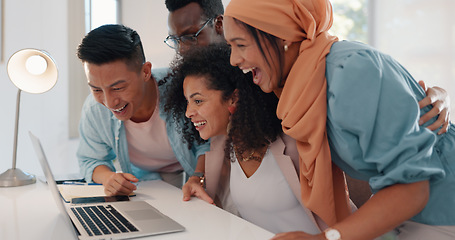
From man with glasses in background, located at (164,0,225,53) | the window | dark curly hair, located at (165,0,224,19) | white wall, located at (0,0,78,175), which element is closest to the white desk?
man with glasses in background, located at (164,0,225,53)

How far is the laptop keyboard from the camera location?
3.56 ft

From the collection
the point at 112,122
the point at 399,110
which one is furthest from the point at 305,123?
the point at 112,122

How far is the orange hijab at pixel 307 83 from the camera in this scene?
3.32 feet

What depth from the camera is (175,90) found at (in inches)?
64.4

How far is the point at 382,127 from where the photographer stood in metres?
0.91

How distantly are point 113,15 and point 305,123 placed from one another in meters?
2.99

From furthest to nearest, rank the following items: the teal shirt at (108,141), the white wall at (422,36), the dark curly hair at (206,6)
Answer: the white wall at (422,36) < the dark curly hair at (206,6) < the teal shirt at (108,141)

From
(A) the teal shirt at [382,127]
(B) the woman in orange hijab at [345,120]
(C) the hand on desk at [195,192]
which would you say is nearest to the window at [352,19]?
(C) the hand on desk at [195,192]

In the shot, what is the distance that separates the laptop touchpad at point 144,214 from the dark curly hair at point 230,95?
0.34m

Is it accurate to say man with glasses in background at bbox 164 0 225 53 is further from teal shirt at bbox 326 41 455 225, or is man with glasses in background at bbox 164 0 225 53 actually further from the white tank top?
teal shirt at bbox 326 41 455 225

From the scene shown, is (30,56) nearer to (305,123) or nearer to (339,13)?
(305,123)

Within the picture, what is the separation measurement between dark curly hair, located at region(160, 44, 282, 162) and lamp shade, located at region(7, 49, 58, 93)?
1.84 feet

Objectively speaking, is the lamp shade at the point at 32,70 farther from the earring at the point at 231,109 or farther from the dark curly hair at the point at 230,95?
the earring at the point at 231,109

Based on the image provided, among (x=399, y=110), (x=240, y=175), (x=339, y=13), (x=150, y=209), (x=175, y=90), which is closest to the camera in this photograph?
(x=399, y=110)
